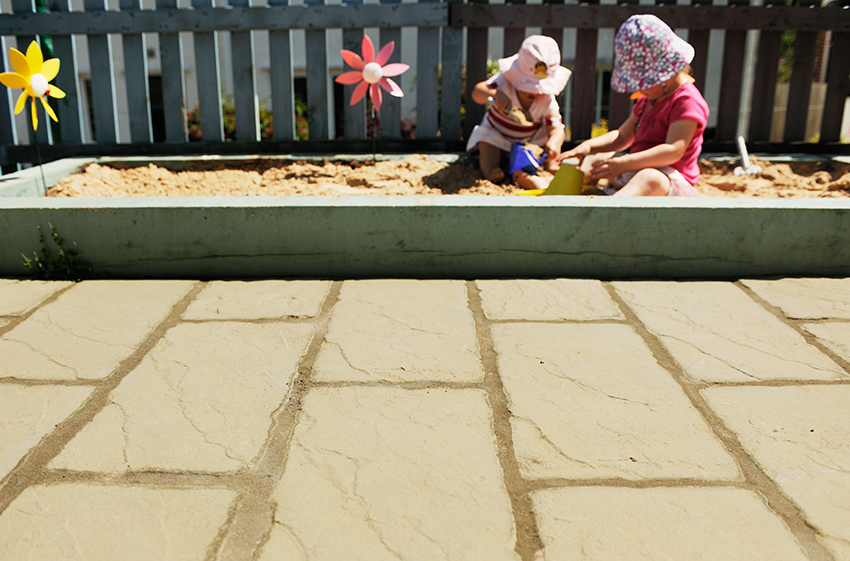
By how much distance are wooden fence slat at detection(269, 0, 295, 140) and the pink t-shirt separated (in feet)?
7.34

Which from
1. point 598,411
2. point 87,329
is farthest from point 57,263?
point 598,411

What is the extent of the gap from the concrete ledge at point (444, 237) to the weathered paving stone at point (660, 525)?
1409 mm

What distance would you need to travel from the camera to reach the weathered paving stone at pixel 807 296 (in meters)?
2.23

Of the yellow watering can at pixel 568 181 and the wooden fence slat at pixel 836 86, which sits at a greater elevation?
the wooden fence slat at pixel 836 86

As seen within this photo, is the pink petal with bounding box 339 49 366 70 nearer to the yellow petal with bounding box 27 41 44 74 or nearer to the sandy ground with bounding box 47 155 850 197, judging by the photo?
the sandy ground with bounding box 47 155 850 197

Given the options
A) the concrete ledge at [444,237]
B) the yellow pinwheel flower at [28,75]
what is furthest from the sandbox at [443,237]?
the yellow pinwheel flower at [28,75]

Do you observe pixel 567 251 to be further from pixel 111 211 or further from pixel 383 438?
pixel 111 211

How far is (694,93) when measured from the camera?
2971 millimetres

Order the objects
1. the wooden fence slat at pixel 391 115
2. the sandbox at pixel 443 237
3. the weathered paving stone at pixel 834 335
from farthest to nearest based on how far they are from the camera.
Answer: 1. the wooden fence slat at pixel 391 115
2. the sandbox at pixel 443 237
3. the weathered paving stone at pixel 834 335

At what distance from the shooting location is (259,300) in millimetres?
2338

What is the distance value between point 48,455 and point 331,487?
627 mm

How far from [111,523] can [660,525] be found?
0.99m

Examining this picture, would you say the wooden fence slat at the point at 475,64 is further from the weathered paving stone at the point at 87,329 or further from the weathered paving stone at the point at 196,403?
the weathered paving stone at the point at 196,403

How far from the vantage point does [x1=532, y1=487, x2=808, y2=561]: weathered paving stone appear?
3.67 ft
